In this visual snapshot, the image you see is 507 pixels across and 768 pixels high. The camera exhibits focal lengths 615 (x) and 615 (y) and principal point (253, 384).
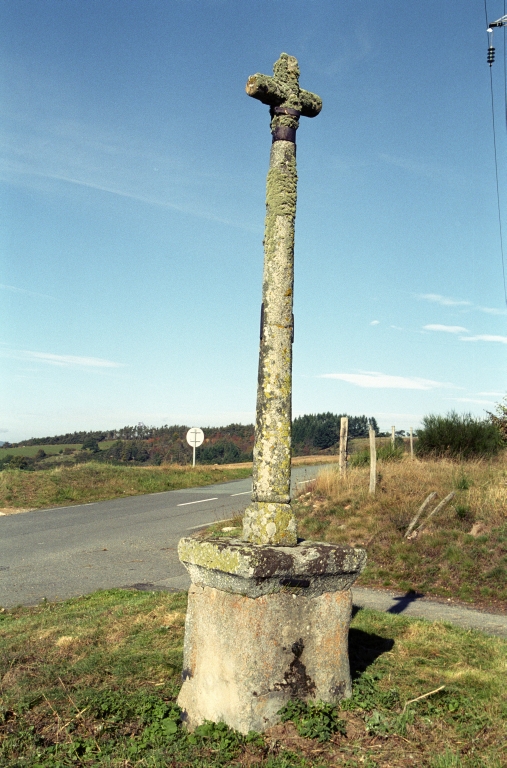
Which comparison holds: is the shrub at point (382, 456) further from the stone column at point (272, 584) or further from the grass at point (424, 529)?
the stone column at point (272, 584)

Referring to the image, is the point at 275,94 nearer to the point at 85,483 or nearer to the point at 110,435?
the point at 85,483

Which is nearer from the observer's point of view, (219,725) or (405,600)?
(219,725)

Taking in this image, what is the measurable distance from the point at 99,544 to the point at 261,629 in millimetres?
8836

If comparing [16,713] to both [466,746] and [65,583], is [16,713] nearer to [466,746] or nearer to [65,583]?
[466,746]

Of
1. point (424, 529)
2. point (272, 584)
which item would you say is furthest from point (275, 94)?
point (424, 529)

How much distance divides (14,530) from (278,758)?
11619 millimetres

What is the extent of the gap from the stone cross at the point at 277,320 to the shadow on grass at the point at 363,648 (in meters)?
1.34

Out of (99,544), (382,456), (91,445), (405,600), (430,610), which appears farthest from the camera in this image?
(91,445)

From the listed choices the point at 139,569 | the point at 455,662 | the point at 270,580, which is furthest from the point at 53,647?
the point at 139,569

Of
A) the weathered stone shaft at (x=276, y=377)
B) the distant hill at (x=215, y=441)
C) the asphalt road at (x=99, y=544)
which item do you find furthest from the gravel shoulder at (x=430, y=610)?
the distant hill at (x=215, y=441)

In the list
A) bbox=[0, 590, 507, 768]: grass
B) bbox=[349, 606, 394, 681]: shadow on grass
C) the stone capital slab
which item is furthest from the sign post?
the stone capital slab

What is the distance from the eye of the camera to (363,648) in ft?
17.3

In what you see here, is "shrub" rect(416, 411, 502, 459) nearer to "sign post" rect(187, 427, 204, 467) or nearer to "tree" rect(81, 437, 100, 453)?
"sign post" rect(187, 427, 204, 467)

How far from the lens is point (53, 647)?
5.38m
